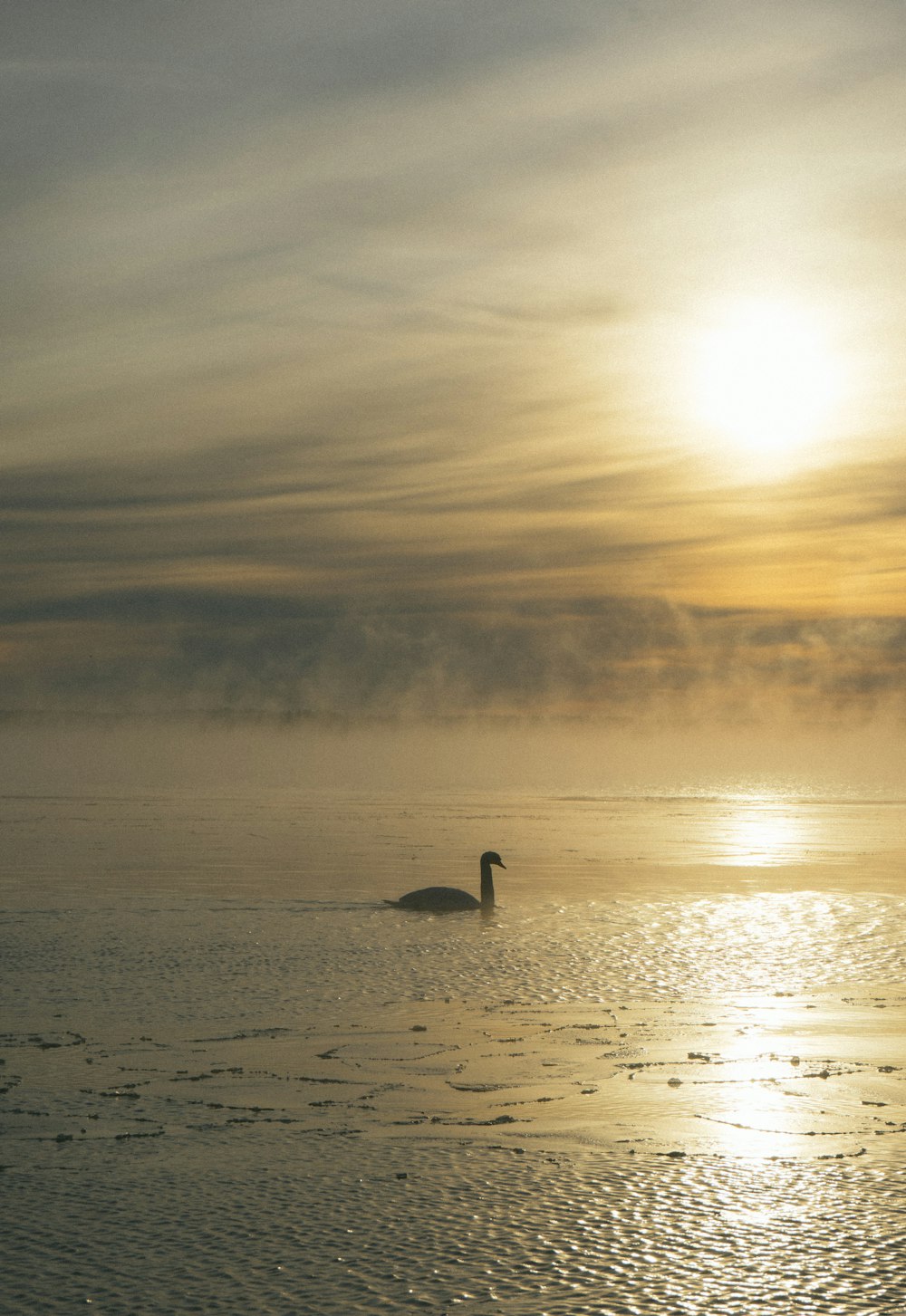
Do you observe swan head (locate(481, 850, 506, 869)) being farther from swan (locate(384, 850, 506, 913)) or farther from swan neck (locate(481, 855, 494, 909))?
swan (locate(384, 850, 506, 913))

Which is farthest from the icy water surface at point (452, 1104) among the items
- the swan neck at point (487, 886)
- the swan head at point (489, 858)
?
the swan head at point (489, 858)

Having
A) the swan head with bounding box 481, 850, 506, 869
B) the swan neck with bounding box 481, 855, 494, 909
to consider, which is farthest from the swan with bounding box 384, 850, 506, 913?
the swan head with bounding box 481, 850, 506, 869

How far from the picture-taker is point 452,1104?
9398 mm

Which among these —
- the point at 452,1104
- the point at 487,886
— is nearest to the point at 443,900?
the point at 487,886

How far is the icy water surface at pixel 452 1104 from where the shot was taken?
6.65 m

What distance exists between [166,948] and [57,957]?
4.33 ft

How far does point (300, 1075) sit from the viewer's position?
1011 cm

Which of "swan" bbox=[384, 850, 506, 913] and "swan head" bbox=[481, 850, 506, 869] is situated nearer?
"swan" bbox=[384, 850, 506, 913]

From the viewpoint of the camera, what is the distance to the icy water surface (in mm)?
6648

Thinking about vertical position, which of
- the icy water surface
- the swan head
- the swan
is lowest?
the icy water surface

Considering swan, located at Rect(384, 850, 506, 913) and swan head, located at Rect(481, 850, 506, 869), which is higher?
swan head, located at Rect(481, 850, 506, 869)

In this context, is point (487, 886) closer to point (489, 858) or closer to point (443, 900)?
point (489, 858)

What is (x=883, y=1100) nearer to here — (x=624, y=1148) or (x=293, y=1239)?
(x=624, y=1148)

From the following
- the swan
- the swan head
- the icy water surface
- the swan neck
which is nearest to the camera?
the icy water surface
